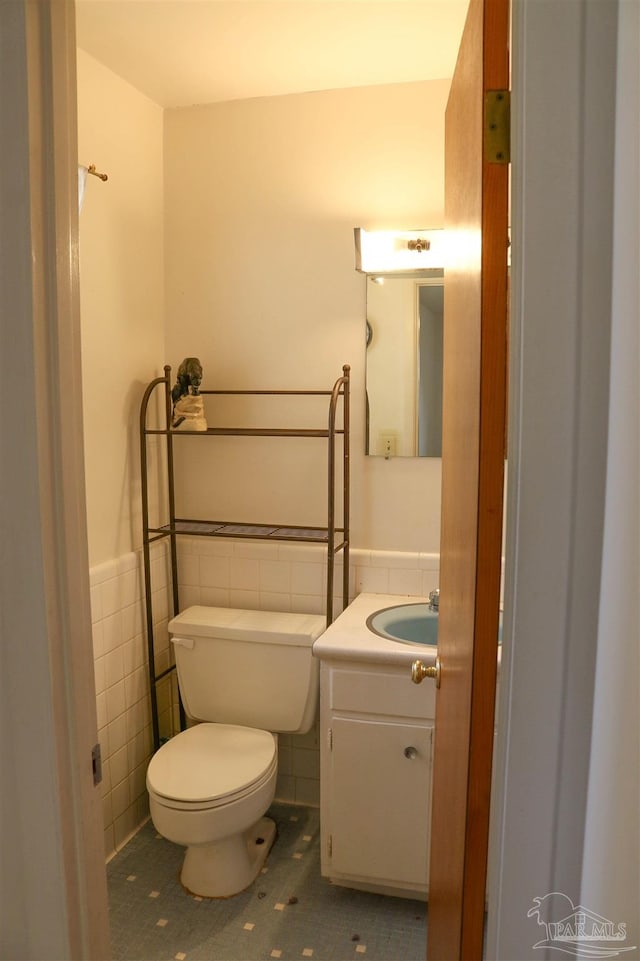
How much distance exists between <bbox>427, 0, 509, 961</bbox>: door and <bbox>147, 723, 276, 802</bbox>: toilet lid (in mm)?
915

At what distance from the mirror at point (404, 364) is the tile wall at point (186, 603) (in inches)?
15.8

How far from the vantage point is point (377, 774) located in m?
2.01

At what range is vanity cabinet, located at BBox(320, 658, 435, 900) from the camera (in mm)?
1973

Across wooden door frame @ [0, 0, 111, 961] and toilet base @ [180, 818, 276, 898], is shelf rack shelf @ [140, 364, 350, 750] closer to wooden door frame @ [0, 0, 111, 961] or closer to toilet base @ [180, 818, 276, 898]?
toilet base @ [180, 818, 276, 898]

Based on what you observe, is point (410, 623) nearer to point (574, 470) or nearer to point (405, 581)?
point (405, 581)

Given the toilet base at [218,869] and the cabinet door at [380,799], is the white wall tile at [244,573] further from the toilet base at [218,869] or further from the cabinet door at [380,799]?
the toilet base at [218,869]

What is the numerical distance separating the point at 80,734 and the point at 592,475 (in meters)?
0.75

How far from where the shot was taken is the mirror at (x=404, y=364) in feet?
7.69

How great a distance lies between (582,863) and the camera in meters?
0.78

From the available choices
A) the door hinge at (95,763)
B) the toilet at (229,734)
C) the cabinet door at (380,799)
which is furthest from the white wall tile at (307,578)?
the door hinge at (95,763)

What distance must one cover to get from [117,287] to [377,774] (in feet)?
5.64

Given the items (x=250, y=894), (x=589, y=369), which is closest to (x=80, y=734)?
(x=589, y=369)

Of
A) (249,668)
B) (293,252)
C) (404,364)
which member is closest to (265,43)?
(293,252)

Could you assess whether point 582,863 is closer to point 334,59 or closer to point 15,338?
point 15,338
